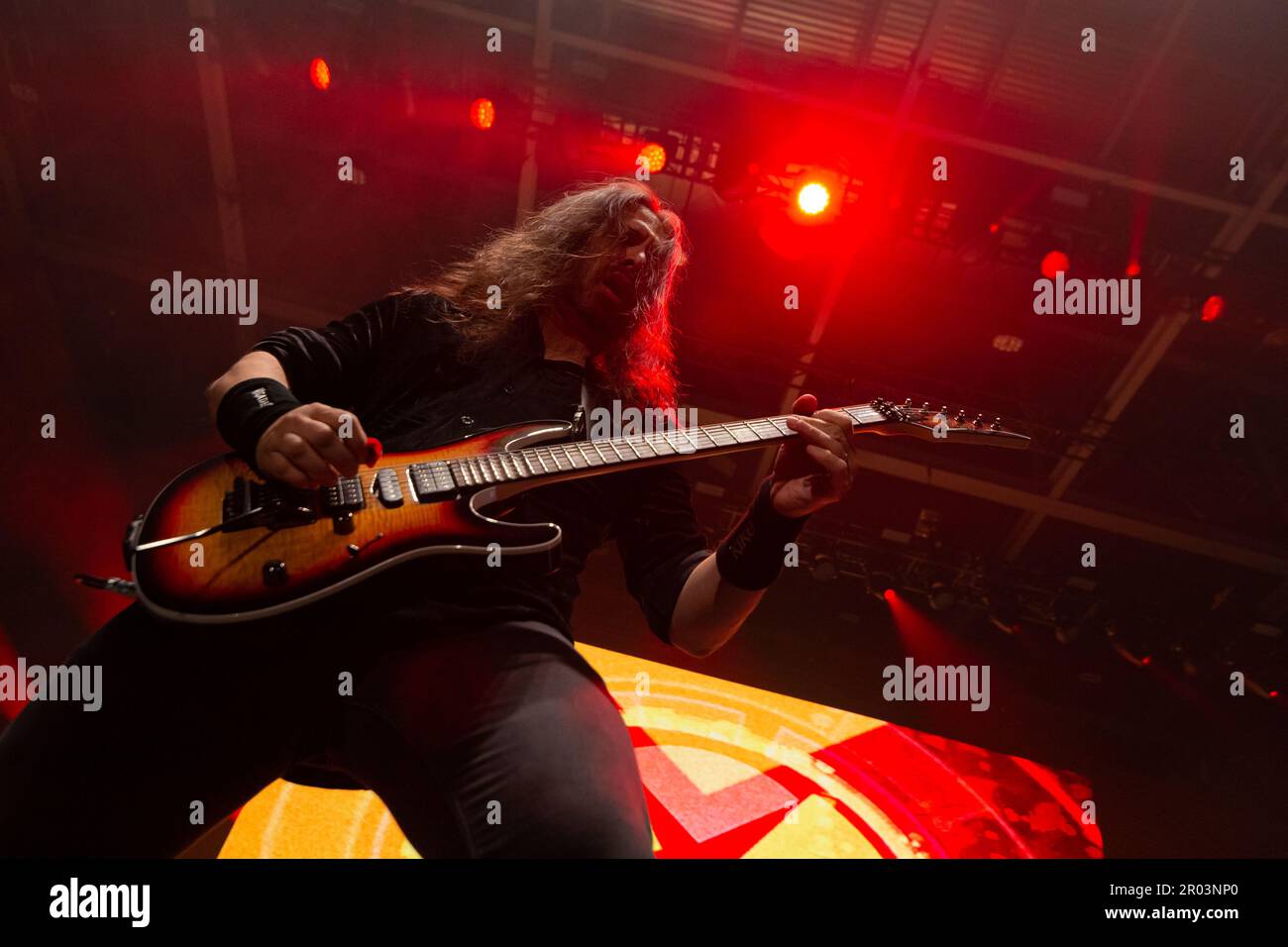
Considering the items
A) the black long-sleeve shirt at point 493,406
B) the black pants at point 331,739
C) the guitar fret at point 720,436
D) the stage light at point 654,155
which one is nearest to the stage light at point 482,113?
the stage light at point 654,155

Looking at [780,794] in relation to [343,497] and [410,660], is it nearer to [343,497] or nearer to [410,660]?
[410,660]

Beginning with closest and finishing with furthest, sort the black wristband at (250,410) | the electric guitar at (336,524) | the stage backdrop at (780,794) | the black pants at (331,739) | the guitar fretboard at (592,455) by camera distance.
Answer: the black pants at (331,739) → the electric guitar at (336,524) → the black wristband at (250,410) → the guitar fretboard at (592,455) → the stage backdrop at (780,794)

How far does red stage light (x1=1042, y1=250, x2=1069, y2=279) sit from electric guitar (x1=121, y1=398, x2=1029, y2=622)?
13.2 feet

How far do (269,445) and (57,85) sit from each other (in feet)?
15.0

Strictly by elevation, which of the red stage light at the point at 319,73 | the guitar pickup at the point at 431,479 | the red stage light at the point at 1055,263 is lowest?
the guitar pickup at the point at 431,479

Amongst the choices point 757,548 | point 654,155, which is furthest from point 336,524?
point 654,155

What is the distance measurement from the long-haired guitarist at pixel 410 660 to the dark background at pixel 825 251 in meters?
2.80

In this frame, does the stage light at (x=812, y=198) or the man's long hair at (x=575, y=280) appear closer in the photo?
the man's long hair at (x=575, y=280)

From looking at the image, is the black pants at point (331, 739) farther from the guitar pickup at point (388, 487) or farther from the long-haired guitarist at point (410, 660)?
the guitar pickup at point (388, 487)

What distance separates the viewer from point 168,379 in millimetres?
5031

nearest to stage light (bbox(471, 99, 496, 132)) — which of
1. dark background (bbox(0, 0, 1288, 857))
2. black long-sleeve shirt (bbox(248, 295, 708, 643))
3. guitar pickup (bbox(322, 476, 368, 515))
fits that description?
dark background (bbox(0, 0, 1288, 857))

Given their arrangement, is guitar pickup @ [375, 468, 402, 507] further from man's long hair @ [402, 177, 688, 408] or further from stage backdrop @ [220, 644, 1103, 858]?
stage backdrop @ [220, 644, 1103, 858]

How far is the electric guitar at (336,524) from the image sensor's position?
1188mm
